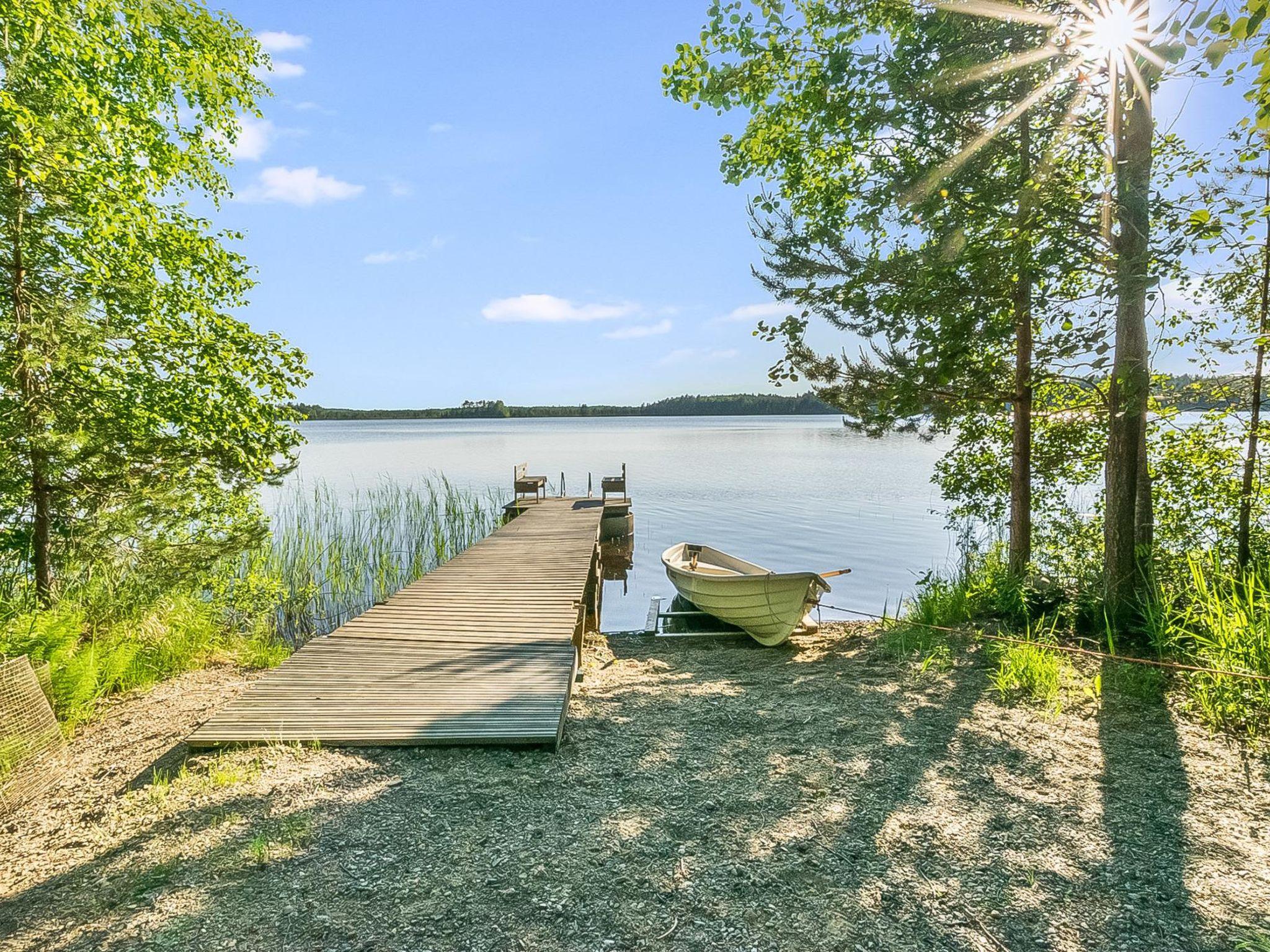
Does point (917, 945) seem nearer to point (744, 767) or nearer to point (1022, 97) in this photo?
point (744, 767)

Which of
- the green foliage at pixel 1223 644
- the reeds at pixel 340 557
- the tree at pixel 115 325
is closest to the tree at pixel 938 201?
the green foliage at pixel 1223 644

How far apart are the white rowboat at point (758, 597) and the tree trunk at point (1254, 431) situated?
421 cm

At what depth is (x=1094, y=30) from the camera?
5.55 meters

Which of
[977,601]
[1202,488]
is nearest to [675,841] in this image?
[977,601]

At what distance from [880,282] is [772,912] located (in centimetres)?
610

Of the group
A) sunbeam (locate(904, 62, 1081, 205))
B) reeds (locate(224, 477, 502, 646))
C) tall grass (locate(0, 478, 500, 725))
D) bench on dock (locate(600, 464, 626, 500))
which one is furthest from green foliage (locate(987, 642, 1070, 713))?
bench on dock (locate(600, 464, 626, 500))

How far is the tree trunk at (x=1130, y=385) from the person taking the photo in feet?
17.1

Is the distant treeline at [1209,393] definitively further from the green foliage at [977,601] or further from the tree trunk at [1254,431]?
the green foliage at [977,601]

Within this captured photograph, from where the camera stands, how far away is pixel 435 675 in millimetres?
5215

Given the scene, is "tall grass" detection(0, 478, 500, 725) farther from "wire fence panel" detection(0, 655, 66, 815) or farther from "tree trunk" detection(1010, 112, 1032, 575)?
"tree trunk" detection(1010, 112, 1032, 575)

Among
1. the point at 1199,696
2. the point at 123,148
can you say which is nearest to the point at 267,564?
the point at 123,148

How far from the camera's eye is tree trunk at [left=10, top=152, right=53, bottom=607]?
5.73 metres

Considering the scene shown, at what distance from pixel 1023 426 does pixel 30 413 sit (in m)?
10.2

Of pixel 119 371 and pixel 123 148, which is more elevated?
pixel 123 148
